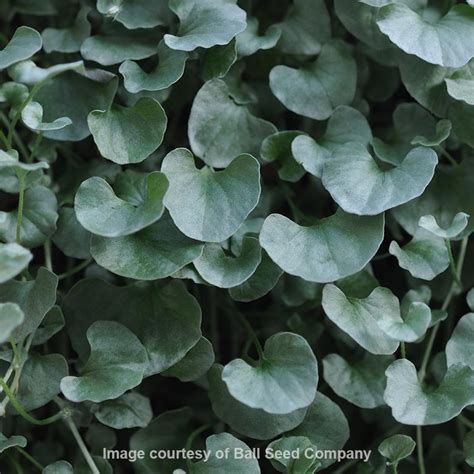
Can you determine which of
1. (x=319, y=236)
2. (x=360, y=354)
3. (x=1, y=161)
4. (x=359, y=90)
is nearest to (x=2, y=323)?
(x=1, y=161)

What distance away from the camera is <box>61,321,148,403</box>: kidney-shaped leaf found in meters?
0.67

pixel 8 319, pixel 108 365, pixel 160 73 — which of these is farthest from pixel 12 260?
pixel 160 73

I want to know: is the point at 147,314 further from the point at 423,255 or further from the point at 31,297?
the point at 423,255

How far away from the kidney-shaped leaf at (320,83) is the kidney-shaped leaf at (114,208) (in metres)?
0.20

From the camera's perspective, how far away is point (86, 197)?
27.6 inches

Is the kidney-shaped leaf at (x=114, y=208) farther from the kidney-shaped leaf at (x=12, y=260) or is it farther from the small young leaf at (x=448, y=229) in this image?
the small young leaf at (x=448, y=229)

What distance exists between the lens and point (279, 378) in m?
0.68

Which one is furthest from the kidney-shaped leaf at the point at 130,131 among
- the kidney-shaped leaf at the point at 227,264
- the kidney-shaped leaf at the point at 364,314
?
the kidney-shaped leaf at the point at 364,314

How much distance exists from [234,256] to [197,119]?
150 millimetres

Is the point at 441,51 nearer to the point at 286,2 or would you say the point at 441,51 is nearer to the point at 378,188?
the point at 378,188

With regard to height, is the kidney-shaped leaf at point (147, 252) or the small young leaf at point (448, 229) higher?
the small young leaf at point (448, 229)

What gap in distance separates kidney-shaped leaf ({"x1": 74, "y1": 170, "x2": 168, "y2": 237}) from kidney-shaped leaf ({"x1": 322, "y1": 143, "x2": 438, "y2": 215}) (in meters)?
0.17

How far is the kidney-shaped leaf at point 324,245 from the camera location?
0.69m

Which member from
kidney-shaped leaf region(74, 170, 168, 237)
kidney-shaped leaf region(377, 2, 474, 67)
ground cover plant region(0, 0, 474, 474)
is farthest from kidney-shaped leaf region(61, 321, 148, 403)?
kidney-shaped leaf region(377, 2, 474, 67)
